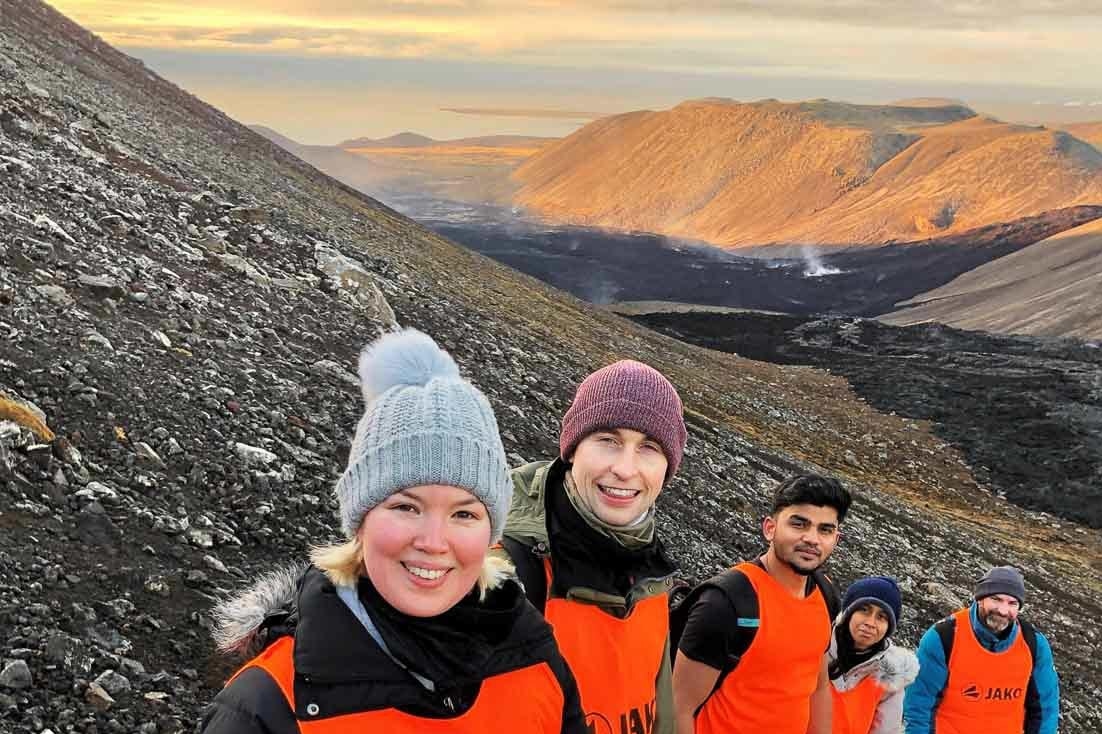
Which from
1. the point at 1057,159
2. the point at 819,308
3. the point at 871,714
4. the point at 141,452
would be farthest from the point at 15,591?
the point at 1057,159

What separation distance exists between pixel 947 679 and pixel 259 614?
17.2 ft

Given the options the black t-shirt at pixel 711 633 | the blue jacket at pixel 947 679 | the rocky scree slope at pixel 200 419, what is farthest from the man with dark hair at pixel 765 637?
the rocky scree slope at pixel 200 419

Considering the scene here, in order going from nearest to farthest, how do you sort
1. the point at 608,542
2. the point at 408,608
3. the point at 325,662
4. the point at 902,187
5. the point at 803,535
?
the point at 325,662, the point at 408,608, the point at 608,542, the point at 803,535, the point at 902,187

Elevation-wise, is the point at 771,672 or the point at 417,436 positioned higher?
the point at 417,436

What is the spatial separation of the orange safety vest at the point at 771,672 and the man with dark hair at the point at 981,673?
209 centimetres

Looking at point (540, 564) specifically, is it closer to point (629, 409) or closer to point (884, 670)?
point (629, 409)

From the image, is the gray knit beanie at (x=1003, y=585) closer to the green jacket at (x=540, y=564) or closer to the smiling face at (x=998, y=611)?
the smiling face at (x=998, y=611)

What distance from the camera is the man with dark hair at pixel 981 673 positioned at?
241 inches

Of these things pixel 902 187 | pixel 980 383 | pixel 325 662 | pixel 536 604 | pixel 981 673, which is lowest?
pixel 980 383

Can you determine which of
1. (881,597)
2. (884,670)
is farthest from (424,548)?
(884,670)

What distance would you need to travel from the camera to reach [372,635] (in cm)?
226

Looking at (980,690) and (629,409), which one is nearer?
(629,409)

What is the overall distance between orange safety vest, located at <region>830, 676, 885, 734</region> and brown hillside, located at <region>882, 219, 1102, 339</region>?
63187 millimetres

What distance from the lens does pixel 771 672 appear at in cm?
439
